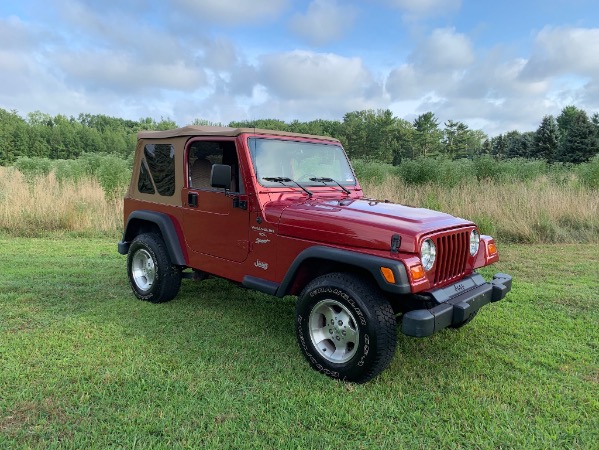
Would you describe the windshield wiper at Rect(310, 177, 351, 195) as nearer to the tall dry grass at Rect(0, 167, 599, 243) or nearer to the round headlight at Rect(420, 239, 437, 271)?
the round headlight at Rect(420, 239, 437, 271)

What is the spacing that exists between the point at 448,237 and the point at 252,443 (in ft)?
6.77

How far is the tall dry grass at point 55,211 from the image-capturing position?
32.2 ft

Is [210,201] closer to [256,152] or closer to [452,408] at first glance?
[256,152]

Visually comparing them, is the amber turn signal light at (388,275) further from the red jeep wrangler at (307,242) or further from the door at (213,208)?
the door at (213,208)

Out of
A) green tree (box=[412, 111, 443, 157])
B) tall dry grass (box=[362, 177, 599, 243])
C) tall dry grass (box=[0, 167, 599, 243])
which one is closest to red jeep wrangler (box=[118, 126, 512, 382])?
tall dry grass (box=[0, 167, 599, 243])

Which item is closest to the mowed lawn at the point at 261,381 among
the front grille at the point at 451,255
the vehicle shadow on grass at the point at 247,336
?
the vehicle shadow on grass at the point at 247,336

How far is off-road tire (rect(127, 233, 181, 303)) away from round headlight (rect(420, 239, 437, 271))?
9.54ft

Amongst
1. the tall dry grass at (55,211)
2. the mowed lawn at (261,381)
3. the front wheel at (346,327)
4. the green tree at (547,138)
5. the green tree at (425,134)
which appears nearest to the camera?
the mowed lawn at (261,381)

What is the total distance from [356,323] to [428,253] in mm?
745

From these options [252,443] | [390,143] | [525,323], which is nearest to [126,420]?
[252,443]

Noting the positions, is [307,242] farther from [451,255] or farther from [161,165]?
[161,165]

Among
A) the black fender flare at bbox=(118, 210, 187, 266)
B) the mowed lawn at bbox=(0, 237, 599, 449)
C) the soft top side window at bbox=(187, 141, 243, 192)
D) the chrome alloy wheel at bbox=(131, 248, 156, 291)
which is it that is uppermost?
the soft top side window at bbox=(187, 141, 243, 192)

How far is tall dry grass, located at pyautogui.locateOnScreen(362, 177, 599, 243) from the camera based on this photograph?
29.5 ft

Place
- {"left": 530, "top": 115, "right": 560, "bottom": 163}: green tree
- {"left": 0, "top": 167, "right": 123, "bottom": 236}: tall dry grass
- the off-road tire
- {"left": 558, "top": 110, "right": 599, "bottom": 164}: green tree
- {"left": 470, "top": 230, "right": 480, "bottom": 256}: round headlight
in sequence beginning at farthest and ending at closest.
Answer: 1. {"left": 530, "top": 115, "right": 560, "bottom": 163}: green tree
2. {"left": 558, "top": 110, "right": 599, "bottom": 164}: green tree
3. {"left": 0, "top": 167, "right": 123, "bottom": 236}: tall dry grass
4. the off-road tire
5. {"left": 470, "top": 230, "right": 480, "bottom": 256}: round headlight
